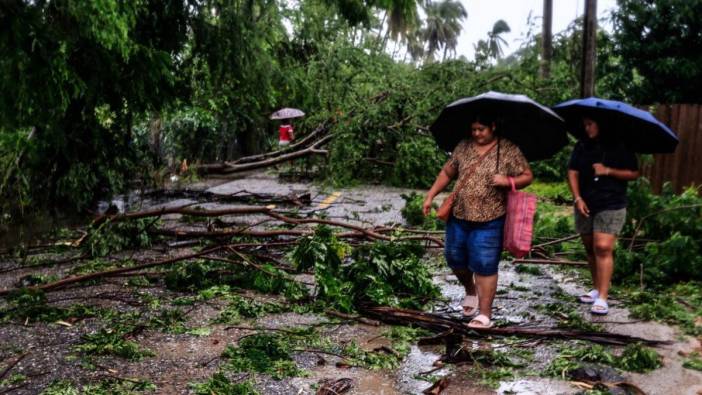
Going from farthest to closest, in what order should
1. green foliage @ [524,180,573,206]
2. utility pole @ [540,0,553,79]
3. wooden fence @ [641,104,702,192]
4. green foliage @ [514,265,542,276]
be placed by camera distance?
utility pole @ [540,0,553,79] < green foliage @ [524,180,573,206] < wooden fence @ [641,104,702,192] < green foliage @ [514,265,542,276]

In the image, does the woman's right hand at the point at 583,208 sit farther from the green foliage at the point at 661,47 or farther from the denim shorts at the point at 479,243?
the green foliage at the point at 661,47

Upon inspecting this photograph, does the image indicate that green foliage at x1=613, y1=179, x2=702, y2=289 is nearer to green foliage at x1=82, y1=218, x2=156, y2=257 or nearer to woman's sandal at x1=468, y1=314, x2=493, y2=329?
woman's sandal at x1=468, y1=314, x2=493, y2=329

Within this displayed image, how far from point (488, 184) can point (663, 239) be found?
10.2 ft

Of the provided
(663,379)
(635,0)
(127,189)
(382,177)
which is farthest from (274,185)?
(663,379)

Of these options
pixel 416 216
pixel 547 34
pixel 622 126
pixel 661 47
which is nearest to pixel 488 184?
pixel 622 126

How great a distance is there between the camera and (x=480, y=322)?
5.05 meters

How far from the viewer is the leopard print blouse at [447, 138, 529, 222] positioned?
198 inches

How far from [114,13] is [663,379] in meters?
4.41

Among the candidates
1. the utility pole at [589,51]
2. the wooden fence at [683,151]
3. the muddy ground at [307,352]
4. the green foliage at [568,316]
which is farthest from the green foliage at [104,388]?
the wooden fence at [683,151]

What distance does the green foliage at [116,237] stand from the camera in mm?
7594

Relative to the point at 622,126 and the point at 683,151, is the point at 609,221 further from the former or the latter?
the point at 683,151

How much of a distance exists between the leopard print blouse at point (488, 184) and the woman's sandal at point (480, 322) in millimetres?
726

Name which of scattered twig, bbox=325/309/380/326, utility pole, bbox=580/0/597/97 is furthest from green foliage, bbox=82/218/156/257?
utility pole, bbox=580/0/597/97

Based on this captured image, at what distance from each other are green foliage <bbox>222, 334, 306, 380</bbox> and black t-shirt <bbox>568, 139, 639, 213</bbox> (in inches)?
107
